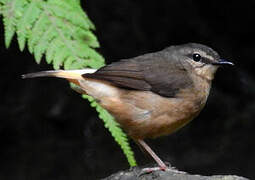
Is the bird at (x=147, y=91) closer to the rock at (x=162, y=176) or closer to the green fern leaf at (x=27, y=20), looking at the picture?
the rock at (x=162, y=176)

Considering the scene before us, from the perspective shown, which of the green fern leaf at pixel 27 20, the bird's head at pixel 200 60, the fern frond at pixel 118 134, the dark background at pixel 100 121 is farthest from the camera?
the dark background at pixel 100 121

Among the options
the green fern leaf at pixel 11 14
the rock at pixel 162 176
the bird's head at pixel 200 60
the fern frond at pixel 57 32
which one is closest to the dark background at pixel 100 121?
the bird's head at pixel 200 60

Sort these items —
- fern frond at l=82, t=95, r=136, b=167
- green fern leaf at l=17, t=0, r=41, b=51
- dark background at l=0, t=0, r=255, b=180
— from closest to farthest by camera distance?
green fern leaf at l=17, t=0, r=41, b=51 < fern frond at l=82, t=95, r=136, b=167 < dark background at l=0, t=0, r=255, b=180

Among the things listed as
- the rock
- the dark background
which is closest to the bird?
the rock

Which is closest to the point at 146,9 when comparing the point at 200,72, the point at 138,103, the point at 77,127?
the point at 77,127

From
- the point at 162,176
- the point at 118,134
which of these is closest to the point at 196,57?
the point at 118,134

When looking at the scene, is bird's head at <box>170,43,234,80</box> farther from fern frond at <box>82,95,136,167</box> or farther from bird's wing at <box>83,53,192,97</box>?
fern frond at <box>82,95,136,167</box>

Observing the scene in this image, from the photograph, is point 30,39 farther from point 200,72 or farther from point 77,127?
point 77,127
